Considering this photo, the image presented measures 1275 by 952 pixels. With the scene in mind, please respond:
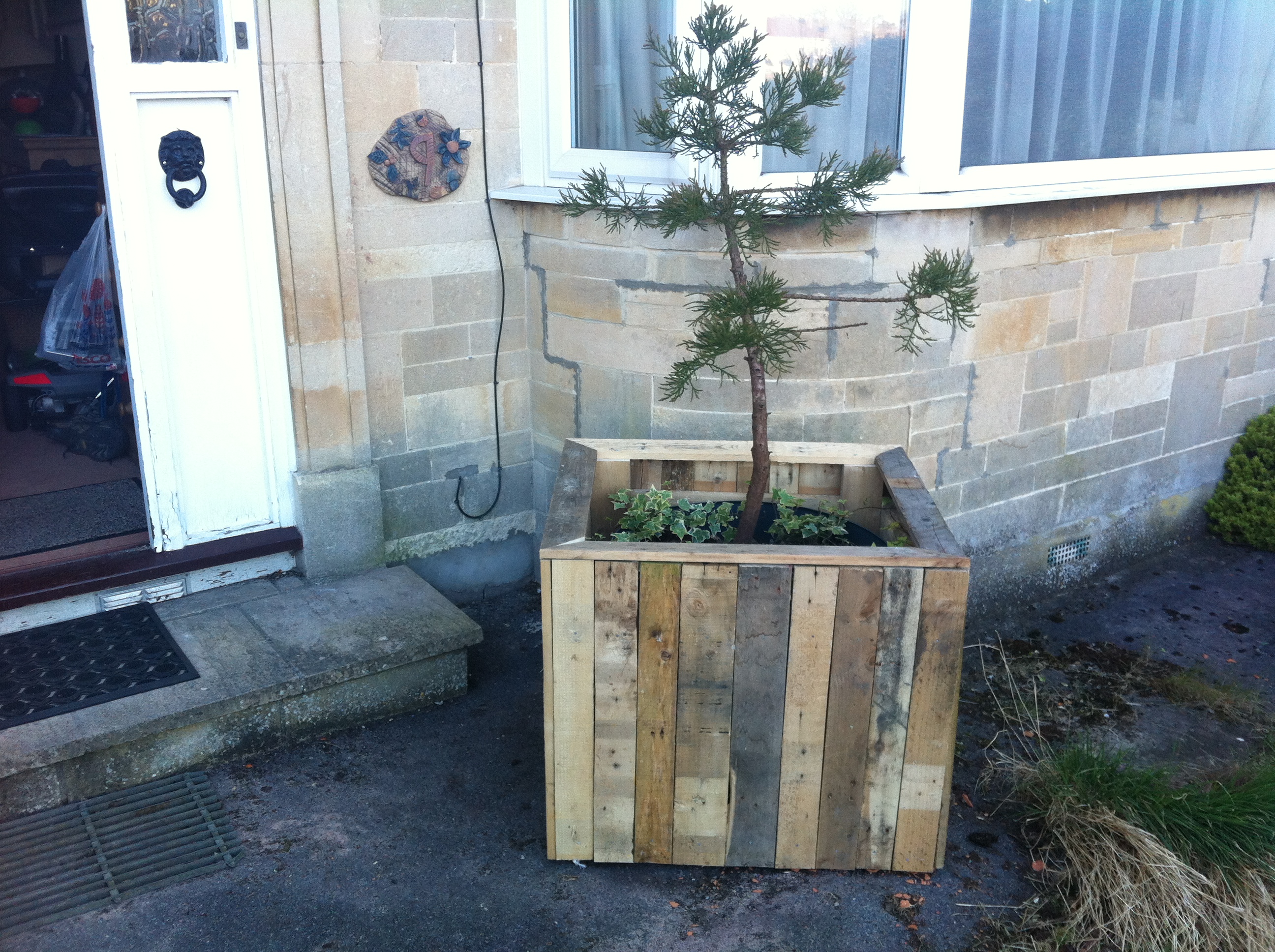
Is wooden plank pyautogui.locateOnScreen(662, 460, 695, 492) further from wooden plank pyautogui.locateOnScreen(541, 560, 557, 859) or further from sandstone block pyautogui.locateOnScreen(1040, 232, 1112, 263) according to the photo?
sandstone block pyautogui.locateOnScreen(1040, 232, 1112, 263)

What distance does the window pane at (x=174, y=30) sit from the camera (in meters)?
3.44

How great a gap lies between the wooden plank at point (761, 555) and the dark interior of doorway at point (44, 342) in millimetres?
2067

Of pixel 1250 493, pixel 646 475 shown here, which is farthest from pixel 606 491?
pixel 1250 493

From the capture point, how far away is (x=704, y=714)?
2.74 m

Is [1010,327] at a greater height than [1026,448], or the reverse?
[1010,327]

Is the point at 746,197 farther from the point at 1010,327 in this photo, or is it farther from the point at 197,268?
the point at 197,268

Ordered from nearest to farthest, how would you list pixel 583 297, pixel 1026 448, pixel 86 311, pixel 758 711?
pixel 758 711
pixel 583 297
pixel 1026 448
pixel 86 311

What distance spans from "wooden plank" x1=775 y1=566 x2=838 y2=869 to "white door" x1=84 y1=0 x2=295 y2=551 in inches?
83.2

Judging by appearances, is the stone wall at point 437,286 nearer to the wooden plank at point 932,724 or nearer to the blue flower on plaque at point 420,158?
the blue flower on plaque at point 420,158

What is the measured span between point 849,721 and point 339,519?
2095 mm

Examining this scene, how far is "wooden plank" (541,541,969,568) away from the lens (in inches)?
102

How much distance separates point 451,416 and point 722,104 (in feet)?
6.02

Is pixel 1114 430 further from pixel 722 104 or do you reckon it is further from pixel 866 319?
pixel 722 104

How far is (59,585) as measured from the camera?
11.9 ft
